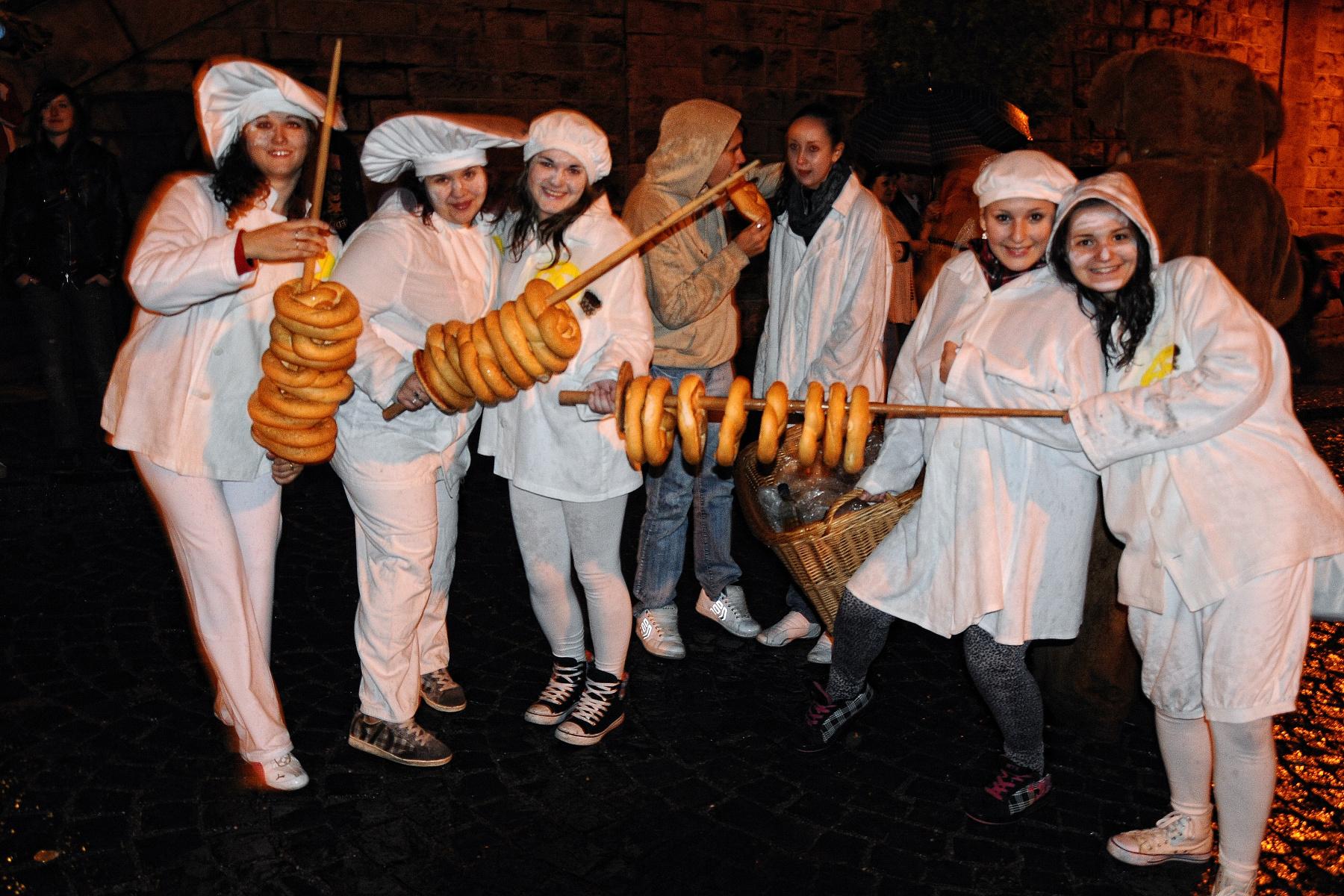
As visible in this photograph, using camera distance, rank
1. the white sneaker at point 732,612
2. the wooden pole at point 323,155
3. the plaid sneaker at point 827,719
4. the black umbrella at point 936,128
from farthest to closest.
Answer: the black umbrella at point 936,128
the white sneaker at point 732,612
the plaid sneaker at point 827,719
the wooden pole at point 323,155

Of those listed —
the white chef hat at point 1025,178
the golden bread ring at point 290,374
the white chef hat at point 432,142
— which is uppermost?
the white chef hat at point 432,142

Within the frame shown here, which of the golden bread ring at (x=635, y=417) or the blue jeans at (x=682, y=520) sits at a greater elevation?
the golden bread ring at (x=635, y=417)

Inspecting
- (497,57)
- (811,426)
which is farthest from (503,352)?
(497,57)

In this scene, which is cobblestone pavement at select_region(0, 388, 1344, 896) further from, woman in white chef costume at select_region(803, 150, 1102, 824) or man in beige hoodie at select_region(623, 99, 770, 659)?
woman in white chef costume at select_region(803, 150, 1102, 824)

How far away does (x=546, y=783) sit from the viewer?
157 inches

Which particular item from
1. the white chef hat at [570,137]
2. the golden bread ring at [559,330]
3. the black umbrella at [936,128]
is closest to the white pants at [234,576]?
the golden bread ring at [559,330]

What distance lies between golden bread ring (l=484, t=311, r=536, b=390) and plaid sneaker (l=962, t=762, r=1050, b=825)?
2.00 m

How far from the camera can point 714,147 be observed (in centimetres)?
468

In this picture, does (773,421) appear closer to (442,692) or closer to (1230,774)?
(1230,774)

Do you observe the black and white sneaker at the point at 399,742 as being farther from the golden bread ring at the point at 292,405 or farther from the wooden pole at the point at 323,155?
the wooden pole at the point at 323,155

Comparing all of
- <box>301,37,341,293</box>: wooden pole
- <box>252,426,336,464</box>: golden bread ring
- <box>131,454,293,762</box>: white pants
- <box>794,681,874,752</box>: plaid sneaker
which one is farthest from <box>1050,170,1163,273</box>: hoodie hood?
<box>131,454,293,762</box>: white pants

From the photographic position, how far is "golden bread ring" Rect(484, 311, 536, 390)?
333 centimetres

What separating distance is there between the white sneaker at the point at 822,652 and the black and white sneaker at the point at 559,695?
40.9 inches

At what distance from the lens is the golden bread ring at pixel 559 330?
332 centimetres
